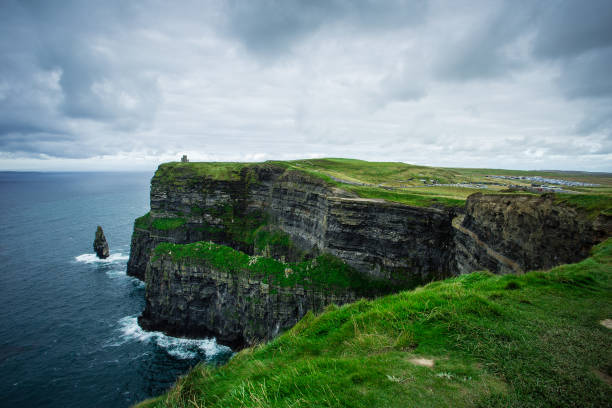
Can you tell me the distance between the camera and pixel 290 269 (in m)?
37.1

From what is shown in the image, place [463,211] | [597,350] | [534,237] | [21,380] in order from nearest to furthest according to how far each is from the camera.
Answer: [597,350]
[534,237]
[21,380]
[463,211]

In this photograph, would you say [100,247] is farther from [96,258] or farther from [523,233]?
[523,233]

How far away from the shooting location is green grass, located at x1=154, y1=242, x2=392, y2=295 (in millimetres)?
35219

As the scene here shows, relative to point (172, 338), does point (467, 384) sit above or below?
above

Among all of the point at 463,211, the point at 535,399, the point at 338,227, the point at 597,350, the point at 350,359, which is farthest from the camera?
the point at 338,227

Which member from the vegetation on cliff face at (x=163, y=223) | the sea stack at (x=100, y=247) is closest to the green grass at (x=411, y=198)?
the vegetation on cliff face at (x=163, y=223)

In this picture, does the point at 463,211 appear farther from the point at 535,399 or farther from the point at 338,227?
the point at 535,399

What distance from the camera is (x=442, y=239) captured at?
33438 mm

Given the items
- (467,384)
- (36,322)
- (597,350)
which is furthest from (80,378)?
(597,350)

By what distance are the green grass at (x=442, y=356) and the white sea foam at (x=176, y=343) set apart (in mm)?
33007

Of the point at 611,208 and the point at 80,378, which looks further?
the point at 80,378

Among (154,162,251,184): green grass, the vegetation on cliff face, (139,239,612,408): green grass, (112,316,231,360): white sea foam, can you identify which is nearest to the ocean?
(112,316,231,360): white sea foam

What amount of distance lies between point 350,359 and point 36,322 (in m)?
54.8

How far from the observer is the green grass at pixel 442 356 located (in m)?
5.25
